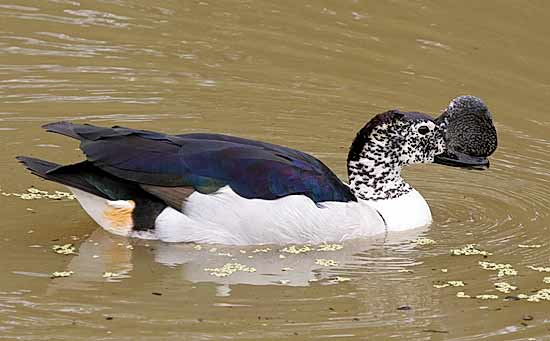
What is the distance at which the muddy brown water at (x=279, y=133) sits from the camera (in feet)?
26.0

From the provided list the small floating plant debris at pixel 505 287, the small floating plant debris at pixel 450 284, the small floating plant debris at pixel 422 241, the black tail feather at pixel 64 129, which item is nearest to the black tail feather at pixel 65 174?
the black tail feather at pixel 64 129

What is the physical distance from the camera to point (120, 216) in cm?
923

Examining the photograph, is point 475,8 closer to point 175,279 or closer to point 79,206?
point 79,206

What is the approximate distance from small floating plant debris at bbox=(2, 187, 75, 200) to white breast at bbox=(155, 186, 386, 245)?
1127mm

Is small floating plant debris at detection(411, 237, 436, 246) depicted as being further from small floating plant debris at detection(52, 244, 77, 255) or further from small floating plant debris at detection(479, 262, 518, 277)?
small floating plant debris at detection(52, 244, 77, 255)

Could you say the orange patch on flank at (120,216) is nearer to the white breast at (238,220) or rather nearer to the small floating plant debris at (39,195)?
the white breast at (238,220)

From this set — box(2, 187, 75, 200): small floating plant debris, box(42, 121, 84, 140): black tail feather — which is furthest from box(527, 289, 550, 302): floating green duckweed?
box(2, 187, 75, 200): small floating plant debris

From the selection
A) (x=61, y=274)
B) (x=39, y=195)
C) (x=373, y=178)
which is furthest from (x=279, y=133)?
(x=61, y=274)

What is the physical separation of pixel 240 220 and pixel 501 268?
165 centimetres

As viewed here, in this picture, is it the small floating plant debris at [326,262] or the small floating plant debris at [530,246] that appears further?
the small floating plant debris at [530,246]

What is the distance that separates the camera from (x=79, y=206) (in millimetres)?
9992

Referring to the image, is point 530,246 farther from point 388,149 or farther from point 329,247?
point 329,247

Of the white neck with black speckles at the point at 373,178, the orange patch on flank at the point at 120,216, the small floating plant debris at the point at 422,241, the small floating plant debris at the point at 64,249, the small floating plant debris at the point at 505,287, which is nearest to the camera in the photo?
the small floating plant debris at the point at 505,287

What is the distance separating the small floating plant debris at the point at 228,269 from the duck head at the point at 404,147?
4.29 ft
